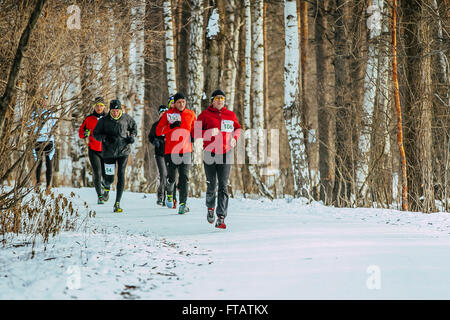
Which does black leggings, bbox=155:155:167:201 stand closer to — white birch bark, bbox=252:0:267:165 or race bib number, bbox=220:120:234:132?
race bib number, bbox=220:120:234:132

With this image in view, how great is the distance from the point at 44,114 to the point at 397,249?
433 cm

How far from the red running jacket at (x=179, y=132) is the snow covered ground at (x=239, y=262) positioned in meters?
1.83

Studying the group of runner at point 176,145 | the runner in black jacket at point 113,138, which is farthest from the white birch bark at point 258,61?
the runner in black jacket at point 113,138

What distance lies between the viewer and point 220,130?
7477 mm

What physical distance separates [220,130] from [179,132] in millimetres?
1735

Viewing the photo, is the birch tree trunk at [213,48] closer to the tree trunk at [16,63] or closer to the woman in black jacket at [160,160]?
the woman in black jacket at [160,160]

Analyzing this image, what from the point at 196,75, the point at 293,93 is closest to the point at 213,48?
the point at 196,75

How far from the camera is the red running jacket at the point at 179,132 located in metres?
9.02

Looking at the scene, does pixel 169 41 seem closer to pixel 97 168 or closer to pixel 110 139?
pixel 97 168

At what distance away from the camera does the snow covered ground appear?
3.75 metres

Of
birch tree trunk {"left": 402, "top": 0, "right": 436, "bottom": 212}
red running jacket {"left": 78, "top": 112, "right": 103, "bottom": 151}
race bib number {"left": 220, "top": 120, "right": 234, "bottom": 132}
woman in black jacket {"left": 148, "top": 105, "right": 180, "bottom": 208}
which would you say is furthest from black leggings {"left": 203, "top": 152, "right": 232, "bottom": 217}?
birch tree trunk {"left": 402, "top": 0, "right": 436, "bottom": 212}

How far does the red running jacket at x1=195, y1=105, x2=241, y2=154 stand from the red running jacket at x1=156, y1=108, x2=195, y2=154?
56.1 inches

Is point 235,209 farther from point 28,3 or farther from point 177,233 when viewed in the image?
point 28,3
